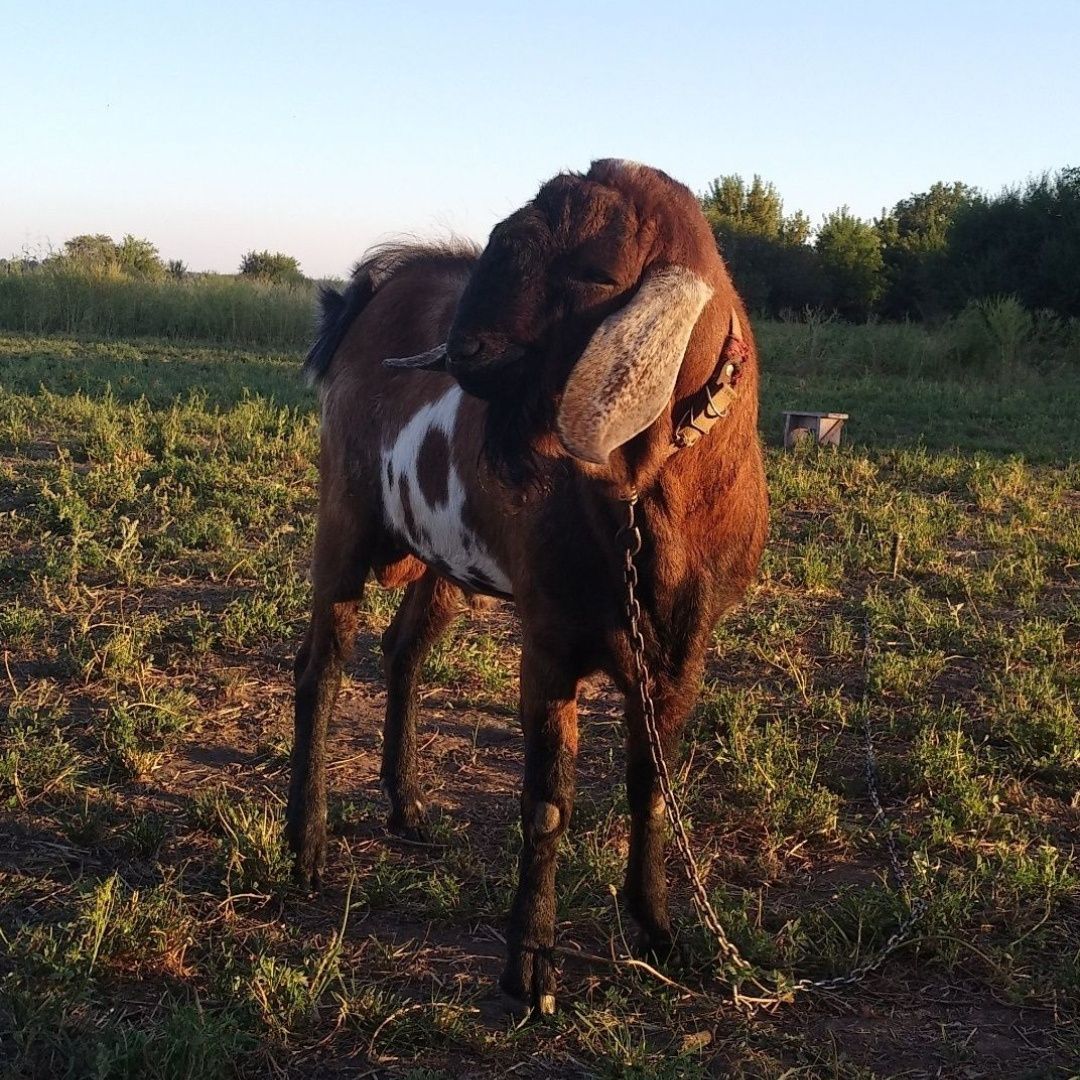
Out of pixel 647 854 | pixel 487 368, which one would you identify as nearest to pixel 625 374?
pixel 487 368

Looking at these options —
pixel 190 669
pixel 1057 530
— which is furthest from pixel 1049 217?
pixel 190 669

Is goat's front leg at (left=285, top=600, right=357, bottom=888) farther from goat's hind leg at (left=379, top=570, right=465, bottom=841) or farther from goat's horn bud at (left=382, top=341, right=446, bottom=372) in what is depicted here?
goat's horn bud at (left=382, top=341, right=446, bottom=372)

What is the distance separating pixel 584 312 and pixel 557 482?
50 cm

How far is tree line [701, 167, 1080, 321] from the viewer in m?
23.5

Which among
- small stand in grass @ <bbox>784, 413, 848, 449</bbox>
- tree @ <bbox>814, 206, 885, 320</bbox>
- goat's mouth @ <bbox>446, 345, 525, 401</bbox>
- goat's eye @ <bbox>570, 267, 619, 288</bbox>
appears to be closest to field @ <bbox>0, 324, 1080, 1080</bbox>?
goat's mouth @ <bbox>446, 345, 525, 401</bbox>

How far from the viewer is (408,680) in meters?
4.12

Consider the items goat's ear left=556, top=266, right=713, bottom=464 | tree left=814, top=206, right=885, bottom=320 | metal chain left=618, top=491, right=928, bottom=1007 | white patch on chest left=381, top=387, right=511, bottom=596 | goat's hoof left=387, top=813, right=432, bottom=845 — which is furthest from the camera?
tree left=814, top=206, right=885, bottom=320

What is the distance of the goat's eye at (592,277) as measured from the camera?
2.31 meters

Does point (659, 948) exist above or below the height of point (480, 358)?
below

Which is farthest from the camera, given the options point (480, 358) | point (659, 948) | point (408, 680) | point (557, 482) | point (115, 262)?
point (115, 262)

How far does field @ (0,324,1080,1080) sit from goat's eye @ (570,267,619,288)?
5.76ft

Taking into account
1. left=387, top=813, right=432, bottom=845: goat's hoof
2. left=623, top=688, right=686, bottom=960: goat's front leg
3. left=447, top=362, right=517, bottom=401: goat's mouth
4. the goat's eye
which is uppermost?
the goat's eye

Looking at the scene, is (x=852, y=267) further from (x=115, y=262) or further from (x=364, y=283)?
(x=364, y=283)

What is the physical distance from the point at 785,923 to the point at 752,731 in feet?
4.18
